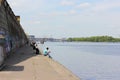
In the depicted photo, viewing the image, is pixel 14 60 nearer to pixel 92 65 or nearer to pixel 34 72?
pixel 34 72

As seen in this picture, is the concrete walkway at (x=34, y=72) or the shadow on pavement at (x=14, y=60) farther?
the shadow on pavement at (x=14, y=60)

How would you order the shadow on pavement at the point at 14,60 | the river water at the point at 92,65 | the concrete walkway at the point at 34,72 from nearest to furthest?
the concrete walkway at the point at 34,72, the shadow on pavement at the point at 14,60, the river water at the point at 92,65

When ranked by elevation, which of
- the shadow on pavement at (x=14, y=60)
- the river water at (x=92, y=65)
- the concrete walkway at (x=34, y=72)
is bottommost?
the river water at (x=92, y=65)

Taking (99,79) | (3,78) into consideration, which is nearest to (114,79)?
(99,79)

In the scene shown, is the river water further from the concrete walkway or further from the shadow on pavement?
the shadow on pavement

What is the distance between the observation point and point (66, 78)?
16.3 meters

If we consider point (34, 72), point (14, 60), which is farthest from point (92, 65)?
point (34, 72)

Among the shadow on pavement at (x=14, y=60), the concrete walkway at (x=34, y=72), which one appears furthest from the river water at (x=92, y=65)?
the shadow on pavement at (x=14, y=60)

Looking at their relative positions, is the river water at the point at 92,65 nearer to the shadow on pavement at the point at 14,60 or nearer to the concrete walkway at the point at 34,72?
the concrete walkway at the point at 34,72

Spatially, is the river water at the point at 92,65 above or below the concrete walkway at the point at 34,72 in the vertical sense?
below

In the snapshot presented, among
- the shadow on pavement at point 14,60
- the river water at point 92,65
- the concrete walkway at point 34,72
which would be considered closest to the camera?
the concrete walkway at point 34,72

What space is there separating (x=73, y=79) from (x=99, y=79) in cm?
1106

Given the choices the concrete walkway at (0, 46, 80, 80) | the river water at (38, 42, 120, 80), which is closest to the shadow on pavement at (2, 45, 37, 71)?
the concrete walkway at (0, 46, 80, 80)

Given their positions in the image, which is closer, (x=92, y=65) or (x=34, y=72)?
(x=34, y=72)
